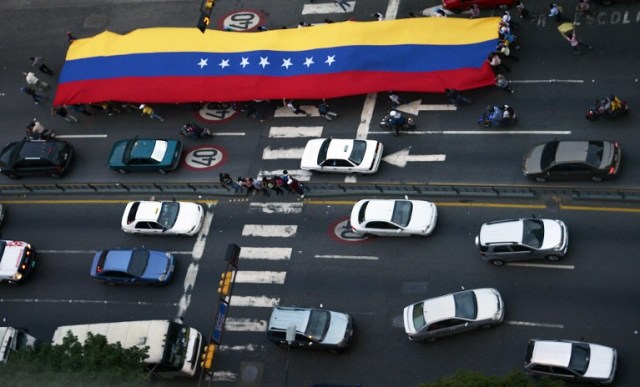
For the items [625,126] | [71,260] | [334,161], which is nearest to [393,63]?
[334,161]

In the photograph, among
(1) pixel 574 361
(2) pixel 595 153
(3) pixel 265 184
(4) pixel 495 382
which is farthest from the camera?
(3) pixel 265 184

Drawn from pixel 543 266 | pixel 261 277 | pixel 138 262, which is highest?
pixel 543 266

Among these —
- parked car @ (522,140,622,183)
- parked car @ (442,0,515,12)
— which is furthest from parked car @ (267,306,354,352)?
Result: parked car @ (442,0,515,12)

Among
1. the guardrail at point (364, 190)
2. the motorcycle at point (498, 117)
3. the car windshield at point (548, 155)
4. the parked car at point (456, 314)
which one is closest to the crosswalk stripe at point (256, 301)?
the guardrail at point (364, 190)

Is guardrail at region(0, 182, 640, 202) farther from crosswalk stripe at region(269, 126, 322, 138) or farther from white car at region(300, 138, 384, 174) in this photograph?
crosswalk stripe at region(269, 126, 322, 138)

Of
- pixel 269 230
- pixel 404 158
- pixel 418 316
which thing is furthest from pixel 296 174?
pixel 418 316

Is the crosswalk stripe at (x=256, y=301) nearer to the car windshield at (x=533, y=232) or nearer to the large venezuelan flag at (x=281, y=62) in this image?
the large venezuelan flag at (x=281, y=62)

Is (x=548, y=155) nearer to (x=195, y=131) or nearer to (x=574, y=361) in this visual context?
(x=574, y=361)
